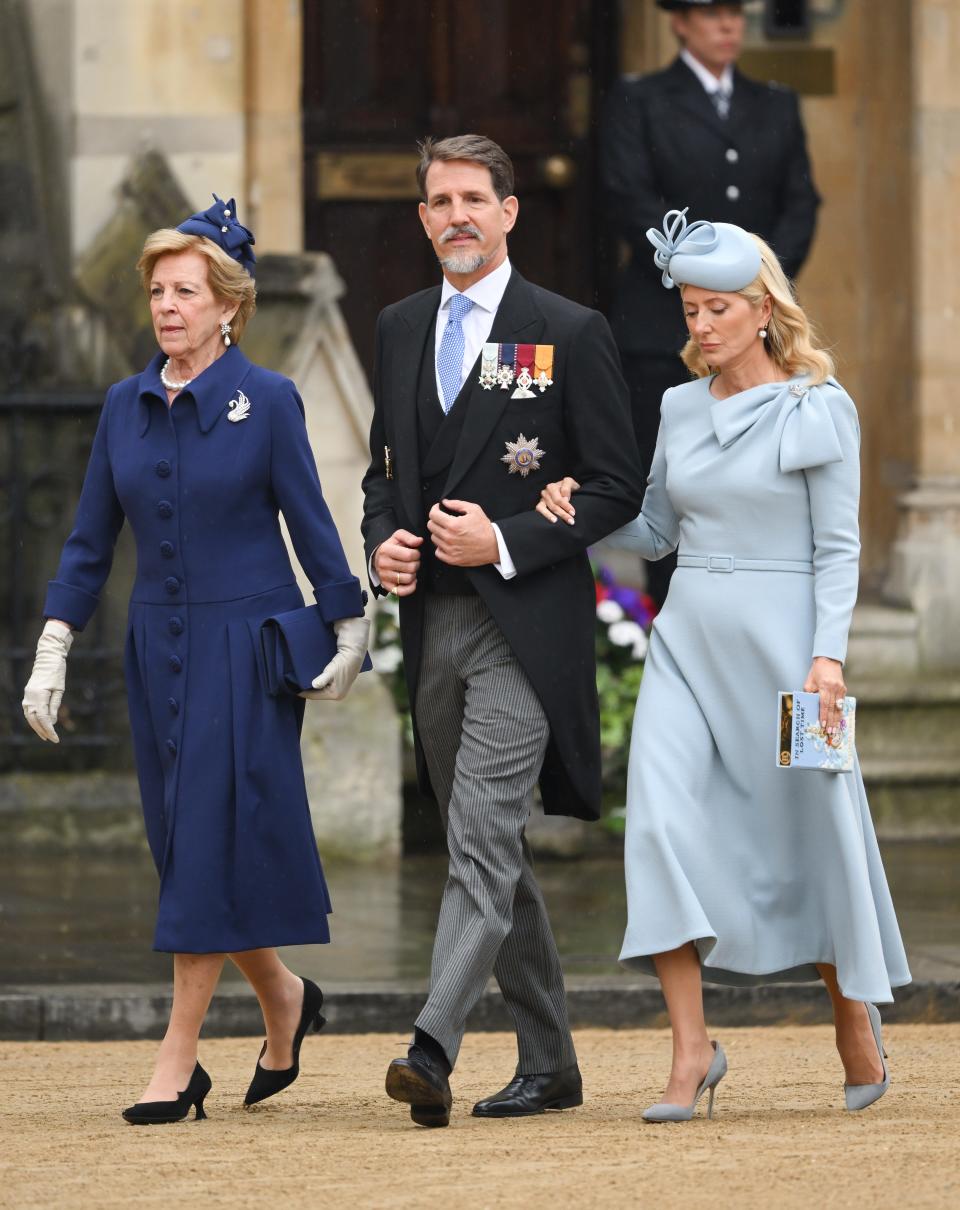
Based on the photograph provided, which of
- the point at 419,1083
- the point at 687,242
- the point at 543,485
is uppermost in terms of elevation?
the point at 687,242

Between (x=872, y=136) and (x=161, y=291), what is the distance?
623 cm

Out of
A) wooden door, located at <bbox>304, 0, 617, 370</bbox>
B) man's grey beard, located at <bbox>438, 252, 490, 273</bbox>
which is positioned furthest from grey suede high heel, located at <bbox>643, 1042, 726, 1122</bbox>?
wooden door, located at <bbox>304, 0, 617, 370</bbox>

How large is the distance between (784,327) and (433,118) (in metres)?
6.14

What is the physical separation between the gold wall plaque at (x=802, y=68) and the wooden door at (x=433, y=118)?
2.31 feet

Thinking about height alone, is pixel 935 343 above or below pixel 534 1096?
above

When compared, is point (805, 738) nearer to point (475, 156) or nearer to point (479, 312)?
point (479, 312)

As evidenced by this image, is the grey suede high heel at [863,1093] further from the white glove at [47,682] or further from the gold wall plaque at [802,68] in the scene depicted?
the gold wall plaque at [802,68]

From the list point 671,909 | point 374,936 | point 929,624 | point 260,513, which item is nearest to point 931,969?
point 374,936

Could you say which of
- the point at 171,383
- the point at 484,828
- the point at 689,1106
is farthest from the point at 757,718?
the point at 171,383

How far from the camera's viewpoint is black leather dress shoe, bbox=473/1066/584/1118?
554cm

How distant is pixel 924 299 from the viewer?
10.8 meters

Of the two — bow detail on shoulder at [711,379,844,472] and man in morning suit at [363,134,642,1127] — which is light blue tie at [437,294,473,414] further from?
bow detail on shoulder at [711,379,844,472]

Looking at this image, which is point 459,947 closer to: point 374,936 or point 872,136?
point 374,936

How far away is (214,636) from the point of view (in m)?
5.59
